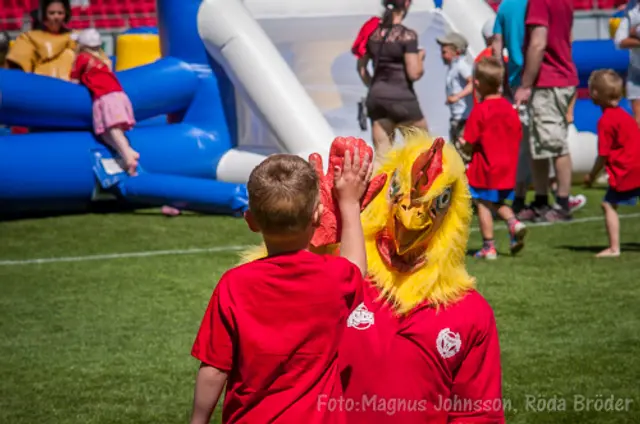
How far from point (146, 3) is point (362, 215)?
66.3 ft

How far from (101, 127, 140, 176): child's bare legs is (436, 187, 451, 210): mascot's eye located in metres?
6.86

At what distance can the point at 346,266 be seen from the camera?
7.96 ft

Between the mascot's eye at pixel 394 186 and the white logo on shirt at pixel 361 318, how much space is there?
0.29 metres

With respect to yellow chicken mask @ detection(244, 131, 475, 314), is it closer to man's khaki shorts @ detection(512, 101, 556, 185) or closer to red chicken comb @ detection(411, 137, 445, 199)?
red chicken comb @ detection(411, 137, 445, 199)

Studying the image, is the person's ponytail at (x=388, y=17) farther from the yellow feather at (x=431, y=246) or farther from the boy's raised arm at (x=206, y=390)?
the boy's raised arm at (x=206, y=390)

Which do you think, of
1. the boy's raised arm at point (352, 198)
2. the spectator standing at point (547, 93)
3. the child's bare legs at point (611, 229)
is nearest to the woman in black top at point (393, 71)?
the spectator standing at point (547, 93)

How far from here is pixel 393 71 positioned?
8938 mm

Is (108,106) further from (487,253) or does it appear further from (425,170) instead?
(425,170)

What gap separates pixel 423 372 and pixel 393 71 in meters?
6.49

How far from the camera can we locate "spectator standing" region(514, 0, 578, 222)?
8.67m

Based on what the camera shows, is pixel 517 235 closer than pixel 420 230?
No

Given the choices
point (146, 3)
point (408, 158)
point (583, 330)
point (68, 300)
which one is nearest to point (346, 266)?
point (408, 158)

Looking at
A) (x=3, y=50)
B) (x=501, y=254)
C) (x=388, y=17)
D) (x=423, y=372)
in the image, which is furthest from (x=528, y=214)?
(x=423, y=372)

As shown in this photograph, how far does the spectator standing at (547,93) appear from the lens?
341 inches
